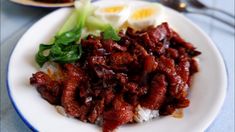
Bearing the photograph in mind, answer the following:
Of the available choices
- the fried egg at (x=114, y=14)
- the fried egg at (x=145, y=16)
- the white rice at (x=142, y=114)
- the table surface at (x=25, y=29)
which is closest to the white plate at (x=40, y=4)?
the table surface at (x=25, y=29)

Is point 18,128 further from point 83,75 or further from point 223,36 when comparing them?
point 223,36

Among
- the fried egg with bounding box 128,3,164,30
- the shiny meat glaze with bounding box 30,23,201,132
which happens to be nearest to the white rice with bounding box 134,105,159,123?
the shiny meat glaze with bounding box 30,23,201,132

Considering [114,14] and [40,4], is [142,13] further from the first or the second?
[40,4]

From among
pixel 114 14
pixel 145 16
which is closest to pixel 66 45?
pixel 114 14

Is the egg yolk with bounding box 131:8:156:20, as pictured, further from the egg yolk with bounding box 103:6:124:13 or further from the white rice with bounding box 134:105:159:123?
the white rice with bounding box 134:105:159:123

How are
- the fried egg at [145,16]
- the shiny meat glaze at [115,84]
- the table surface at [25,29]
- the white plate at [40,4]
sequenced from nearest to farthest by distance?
the shiny meat glaze at [115,84]
the table surface at [25,29]
the fried egg at [145,16]
the white plate at [40,4]

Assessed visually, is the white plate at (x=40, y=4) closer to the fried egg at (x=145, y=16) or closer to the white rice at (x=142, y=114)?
the fried egg at (x=145, y=16)

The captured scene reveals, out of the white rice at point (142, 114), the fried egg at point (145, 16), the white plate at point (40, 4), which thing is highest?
the fried egg at point (145, 16)
